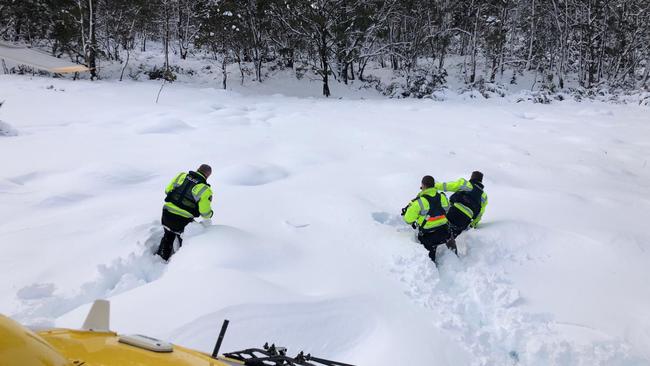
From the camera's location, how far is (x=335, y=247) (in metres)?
5.27

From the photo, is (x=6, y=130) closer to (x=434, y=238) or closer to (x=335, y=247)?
(x=335, y=247)

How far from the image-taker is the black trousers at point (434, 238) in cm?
509

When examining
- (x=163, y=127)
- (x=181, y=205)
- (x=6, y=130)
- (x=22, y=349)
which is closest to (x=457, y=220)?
(x=181, y=205)

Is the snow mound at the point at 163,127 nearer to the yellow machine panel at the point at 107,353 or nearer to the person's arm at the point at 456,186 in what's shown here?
the person's arm at the point at 456,186

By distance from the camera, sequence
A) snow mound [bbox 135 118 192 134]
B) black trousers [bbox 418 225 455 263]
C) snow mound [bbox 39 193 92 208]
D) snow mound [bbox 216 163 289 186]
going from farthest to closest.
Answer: snow mound [bbox 135 118 192 134], snow mound [bbox 216 163 289 186], snow mound [bbox 39 193 92 208], black trousers [bbox 418 225 455 263]

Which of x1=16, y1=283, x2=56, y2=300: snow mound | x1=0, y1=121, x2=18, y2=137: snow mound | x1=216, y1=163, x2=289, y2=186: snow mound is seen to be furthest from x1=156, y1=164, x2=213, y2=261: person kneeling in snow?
x1=0, y1=121, x2=18, y2=137: snow mound

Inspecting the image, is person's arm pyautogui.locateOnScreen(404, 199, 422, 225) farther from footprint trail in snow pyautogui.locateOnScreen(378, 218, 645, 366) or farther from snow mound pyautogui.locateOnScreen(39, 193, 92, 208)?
snow mound pyautogui.locateOnScreen(39, 193, 92, 208)

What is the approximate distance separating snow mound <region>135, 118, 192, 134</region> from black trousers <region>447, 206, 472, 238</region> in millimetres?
9008

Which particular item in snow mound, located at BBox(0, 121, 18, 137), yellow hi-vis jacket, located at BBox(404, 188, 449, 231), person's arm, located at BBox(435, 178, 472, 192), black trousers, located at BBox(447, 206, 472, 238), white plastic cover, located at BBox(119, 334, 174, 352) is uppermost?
snow mound, located at BBox(0, 121, 18, 137)

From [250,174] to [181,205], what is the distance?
124 inches

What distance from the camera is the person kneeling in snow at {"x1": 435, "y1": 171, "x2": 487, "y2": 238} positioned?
5.69 m

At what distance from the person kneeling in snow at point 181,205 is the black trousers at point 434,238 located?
2.88 meters

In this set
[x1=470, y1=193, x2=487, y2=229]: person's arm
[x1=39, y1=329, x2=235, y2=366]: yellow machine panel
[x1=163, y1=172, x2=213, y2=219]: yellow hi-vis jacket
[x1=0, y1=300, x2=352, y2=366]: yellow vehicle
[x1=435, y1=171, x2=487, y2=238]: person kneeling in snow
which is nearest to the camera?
[x1=0, y1=300, x2=352, y2=366]: yellow vehicle

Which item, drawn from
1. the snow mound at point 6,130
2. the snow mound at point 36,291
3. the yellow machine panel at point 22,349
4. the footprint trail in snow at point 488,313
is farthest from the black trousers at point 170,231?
the snow mound at point 6,130
